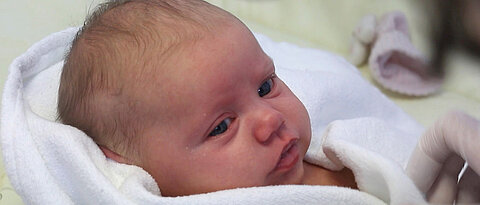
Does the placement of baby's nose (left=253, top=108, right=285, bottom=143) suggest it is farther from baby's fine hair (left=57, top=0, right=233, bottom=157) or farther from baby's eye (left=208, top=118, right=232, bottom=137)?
baby's fine hair (left=57, top=0, right=233, bottom=157)

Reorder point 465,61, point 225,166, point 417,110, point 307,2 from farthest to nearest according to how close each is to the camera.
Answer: point 307,2, point 417,110, point 225,166, point 465,61

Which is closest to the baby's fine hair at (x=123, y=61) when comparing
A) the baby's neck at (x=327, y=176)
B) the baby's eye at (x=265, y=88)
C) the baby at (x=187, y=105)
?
the baby at (x=187, y=105)

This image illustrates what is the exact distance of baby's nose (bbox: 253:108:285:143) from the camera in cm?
80

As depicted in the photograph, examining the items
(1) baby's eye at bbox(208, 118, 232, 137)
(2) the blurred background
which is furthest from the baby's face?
(2) the blurred background

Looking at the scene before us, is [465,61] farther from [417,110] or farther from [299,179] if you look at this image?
[417,110]

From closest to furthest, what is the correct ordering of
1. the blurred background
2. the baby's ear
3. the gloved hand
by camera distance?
the gloved hand, the baby's ear, the blurred background

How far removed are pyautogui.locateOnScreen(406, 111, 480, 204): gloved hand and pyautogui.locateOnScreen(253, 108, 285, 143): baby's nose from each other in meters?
0.18

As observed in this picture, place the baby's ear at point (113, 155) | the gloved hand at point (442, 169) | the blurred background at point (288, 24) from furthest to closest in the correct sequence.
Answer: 1. the blurred background at point (288, 24)
2. the baby's ear at point (113, 155)
3. the gloved hand at point (442, 169)

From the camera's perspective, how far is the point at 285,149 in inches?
32.3

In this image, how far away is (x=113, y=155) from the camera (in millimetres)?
870

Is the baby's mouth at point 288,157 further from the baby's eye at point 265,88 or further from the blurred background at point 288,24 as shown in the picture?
the blurred background at point 288,24

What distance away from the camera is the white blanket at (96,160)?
81 centimetres

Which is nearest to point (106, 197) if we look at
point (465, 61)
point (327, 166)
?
point (327, 166)

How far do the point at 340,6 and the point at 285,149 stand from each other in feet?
2.30
